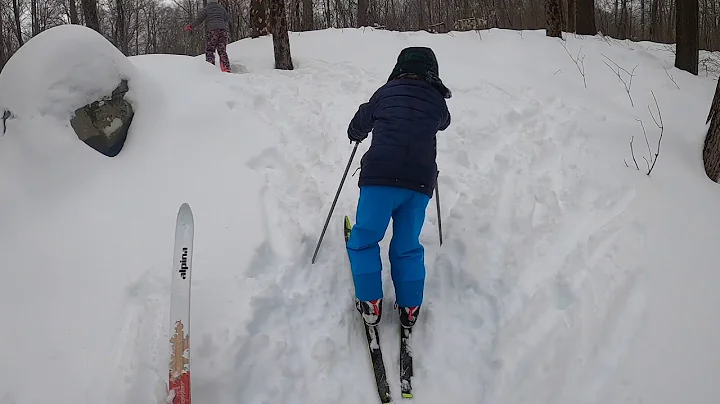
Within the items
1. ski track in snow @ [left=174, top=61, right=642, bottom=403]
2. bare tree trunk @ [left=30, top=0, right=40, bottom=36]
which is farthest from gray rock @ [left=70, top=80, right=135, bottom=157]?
bare tree trunk @ [left=30, top=0, right=40, bottom=36]

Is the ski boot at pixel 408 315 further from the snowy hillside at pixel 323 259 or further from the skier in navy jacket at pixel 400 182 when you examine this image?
the snowy hillside at pixel 323 259

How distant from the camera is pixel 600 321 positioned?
3176mm

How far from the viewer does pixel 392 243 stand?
3.12 m

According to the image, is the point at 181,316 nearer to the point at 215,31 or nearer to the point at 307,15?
the point at 215,31

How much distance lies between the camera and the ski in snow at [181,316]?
246cm

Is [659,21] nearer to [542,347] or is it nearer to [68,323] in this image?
[542,347]

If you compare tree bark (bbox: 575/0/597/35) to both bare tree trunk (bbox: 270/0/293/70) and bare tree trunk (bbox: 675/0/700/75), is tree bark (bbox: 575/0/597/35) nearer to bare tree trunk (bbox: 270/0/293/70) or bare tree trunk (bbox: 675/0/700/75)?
bare tree trunk (bbox: 675/0/700/75)

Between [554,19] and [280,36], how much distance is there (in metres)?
5.32

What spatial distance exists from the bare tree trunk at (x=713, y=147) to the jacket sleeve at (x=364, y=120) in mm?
3358

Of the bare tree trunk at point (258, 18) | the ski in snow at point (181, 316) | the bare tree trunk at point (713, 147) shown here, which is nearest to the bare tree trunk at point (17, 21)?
the bare tree trunk at point (258, 18)

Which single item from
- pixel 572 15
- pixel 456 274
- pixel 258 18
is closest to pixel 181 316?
pixel 456 274

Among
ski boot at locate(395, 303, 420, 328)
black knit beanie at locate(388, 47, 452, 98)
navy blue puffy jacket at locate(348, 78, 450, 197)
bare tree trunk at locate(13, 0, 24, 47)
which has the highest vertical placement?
bare tree trunk at locate(13, 0, 24, 47)

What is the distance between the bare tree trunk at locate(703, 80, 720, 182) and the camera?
4.43 metres

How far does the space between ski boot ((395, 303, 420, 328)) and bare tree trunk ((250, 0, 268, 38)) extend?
23.8ft
